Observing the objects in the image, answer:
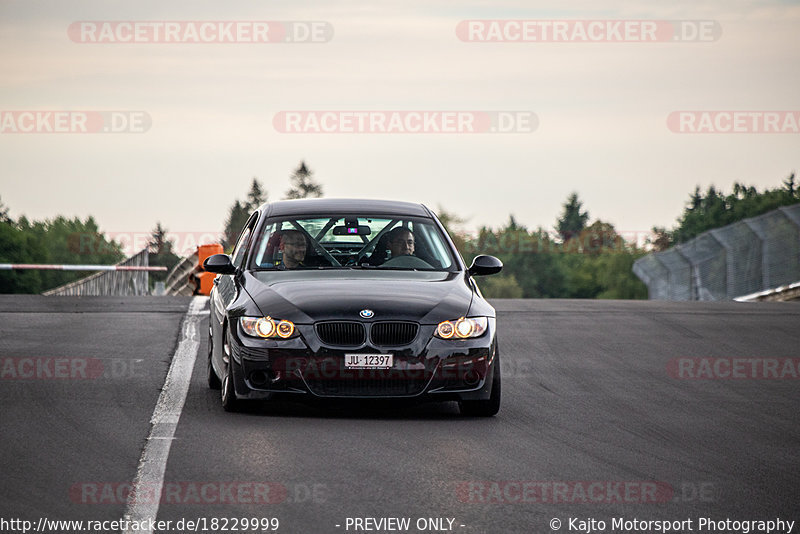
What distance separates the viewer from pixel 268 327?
9672 mm

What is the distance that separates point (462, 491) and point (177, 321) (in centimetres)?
1073

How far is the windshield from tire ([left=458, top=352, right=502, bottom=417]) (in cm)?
123

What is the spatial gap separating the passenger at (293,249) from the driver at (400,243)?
0.70 metres

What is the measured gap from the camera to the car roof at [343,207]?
37.6ft

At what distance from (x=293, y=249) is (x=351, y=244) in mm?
688

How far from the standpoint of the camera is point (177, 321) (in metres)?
17.4

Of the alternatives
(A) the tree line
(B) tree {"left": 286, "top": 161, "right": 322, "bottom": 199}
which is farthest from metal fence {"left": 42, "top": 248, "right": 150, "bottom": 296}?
(B) tree {"left": 286, "top": 161, "right": 322, "bottom": 199}

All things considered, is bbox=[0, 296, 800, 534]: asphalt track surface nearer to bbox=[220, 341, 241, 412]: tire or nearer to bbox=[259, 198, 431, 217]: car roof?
bbox=[220, 341, 241, 412]: tire

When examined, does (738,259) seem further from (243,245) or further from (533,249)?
(533,249)

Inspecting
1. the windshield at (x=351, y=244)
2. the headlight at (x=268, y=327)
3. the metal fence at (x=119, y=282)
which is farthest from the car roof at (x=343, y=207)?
the metal fence at (x=119, y=282)

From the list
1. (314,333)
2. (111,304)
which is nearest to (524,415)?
(314,333)

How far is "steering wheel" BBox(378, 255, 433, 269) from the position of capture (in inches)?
431

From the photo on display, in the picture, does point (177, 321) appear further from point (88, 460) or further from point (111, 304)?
point (88, 460)

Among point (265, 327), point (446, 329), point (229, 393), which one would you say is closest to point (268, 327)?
point (265, 327)
